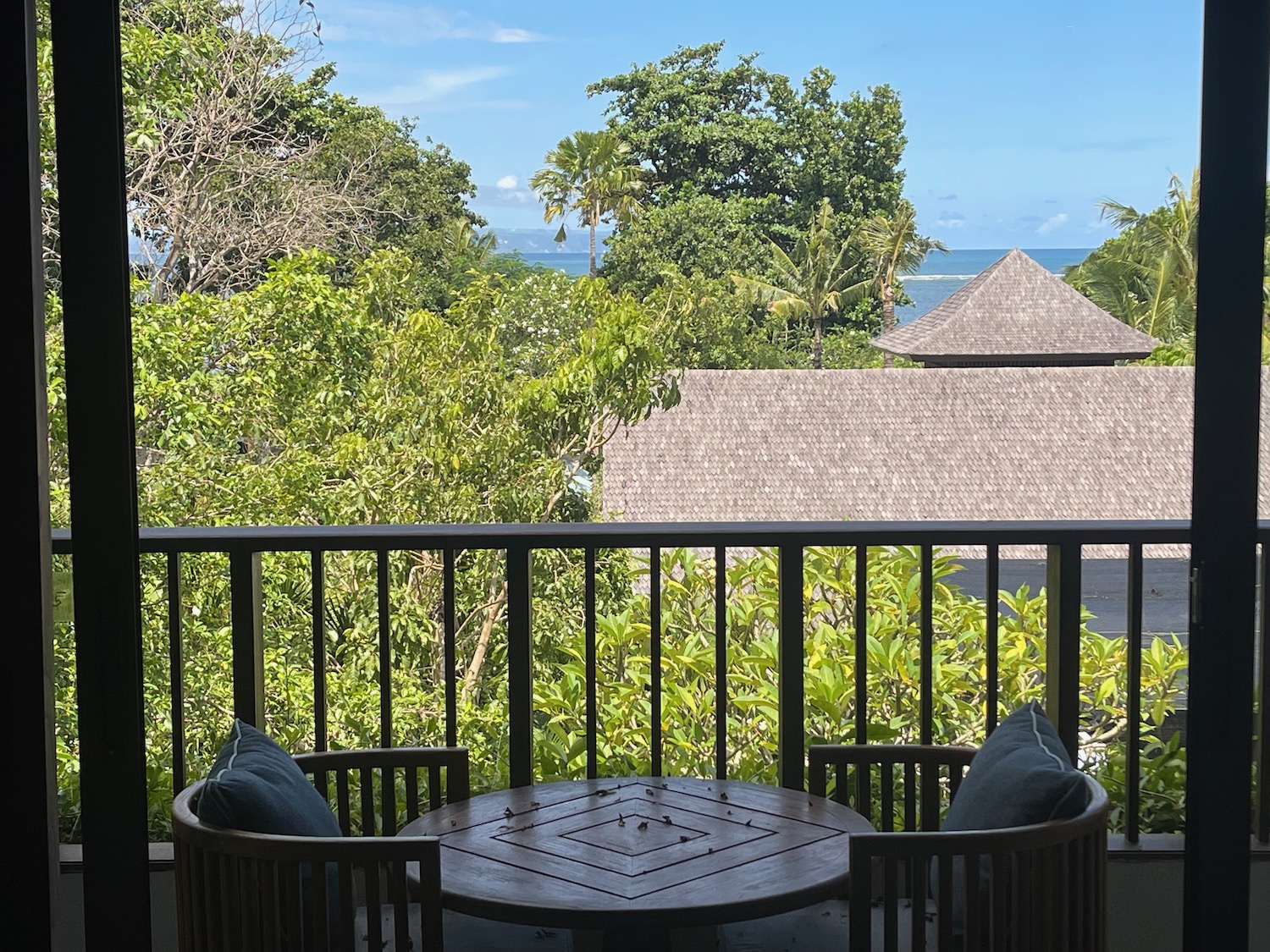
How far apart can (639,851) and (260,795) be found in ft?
1.81

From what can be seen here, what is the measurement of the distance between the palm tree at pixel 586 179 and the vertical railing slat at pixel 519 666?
16.8 meters

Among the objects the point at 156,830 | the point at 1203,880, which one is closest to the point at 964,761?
the point at 1203,880

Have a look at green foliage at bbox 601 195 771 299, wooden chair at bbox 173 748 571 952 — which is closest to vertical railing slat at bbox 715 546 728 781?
wooden chair at bbox 173 748 571 952

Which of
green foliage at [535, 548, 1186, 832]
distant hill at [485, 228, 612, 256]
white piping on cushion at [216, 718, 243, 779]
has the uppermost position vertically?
distant hill at [485, 228, 612, 256]

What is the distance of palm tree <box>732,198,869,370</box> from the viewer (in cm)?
2081

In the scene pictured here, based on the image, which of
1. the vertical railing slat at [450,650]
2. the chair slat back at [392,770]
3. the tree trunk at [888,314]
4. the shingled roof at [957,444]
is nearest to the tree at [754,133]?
the tree trunk at [888,314]

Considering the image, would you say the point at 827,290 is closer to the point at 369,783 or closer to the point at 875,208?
the point at 875,208

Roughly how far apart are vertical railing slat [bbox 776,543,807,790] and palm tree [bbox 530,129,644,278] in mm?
16757

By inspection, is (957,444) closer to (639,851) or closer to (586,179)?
(586,179)

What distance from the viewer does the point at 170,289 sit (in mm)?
10234

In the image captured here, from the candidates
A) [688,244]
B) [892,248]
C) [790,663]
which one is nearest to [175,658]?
[790,663]

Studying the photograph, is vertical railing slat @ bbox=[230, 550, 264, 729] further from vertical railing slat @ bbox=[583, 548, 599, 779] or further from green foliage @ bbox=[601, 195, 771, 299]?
green foliage @ bbox=[601, 195, 771, 299]

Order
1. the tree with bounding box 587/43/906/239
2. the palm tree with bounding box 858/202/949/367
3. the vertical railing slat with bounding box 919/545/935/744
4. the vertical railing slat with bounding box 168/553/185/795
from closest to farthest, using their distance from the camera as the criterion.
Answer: the vertical railing slat with bounding box 168/553/185/795 < the vertical railing slat with bounding box 919/545/935/744 < the tree with bounding box 587/43/906/239 < the palm tree with bounding box 858/202/949/367

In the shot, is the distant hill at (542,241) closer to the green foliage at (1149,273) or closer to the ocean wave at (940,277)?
the ocean wave at (940,277)
